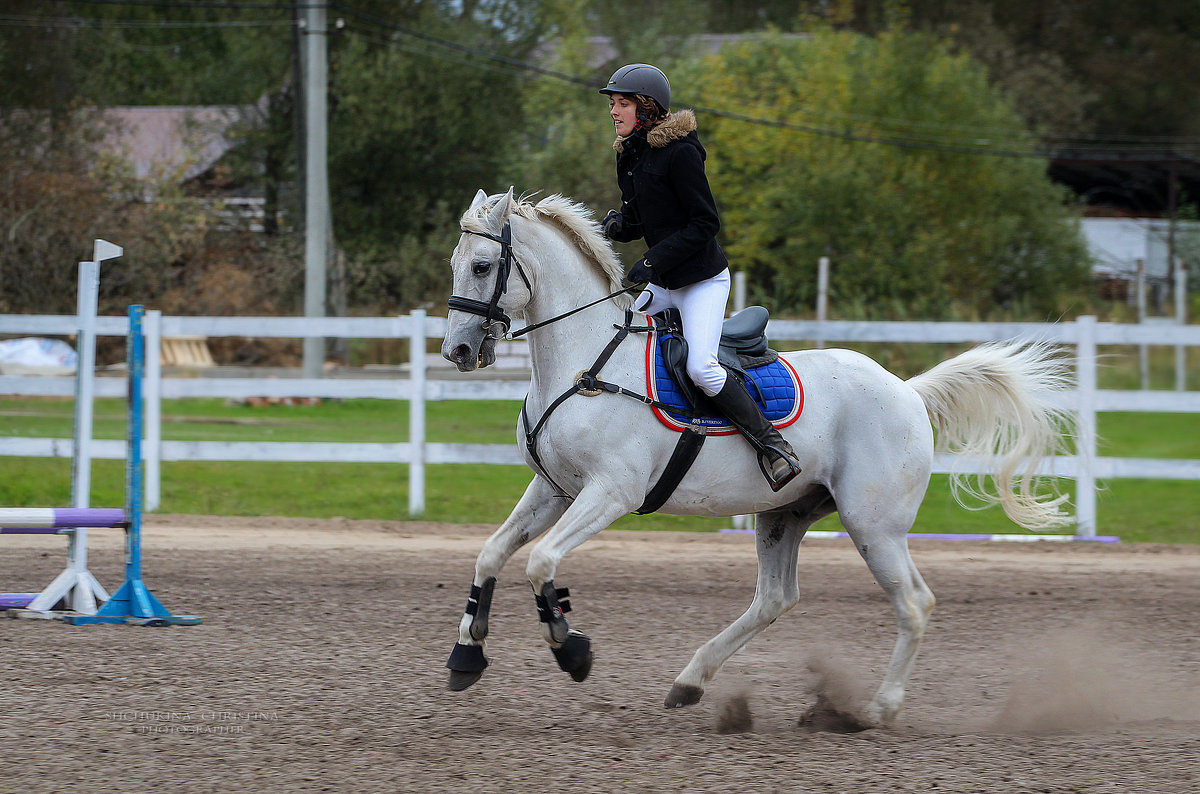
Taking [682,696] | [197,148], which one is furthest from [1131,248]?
[682,696]

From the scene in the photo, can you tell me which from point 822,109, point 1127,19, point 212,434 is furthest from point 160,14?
point 1127,19

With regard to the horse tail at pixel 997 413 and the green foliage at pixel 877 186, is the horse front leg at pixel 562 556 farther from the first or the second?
the green foliage at pixel 877 186

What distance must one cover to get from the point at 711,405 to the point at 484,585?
117cm

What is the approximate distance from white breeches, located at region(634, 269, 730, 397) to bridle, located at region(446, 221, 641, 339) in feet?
1.57

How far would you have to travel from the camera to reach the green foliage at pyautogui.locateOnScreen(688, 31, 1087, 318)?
934 inches

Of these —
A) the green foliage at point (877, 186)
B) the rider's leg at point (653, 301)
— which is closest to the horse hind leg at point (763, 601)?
the rider's leg at point (653, 301)

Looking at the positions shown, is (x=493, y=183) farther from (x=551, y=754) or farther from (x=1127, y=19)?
(x=551, y=754)

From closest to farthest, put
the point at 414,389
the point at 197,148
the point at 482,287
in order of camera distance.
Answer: the point at 482,287 → the point at 414,389 → the point at 197,148

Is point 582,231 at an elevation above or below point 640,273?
above

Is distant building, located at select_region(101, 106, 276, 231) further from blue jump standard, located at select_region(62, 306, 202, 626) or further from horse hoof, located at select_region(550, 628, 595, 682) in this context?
horse hoof, located at select_region(550, 628, 595, 682)

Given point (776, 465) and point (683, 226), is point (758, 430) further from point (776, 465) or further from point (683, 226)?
point (683, 226)

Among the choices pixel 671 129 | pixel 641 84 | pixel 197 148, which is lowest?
pixel 671 129

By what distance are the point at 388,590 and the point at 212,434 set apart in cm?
756

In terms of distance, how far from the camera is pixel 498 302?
4.51 meters
